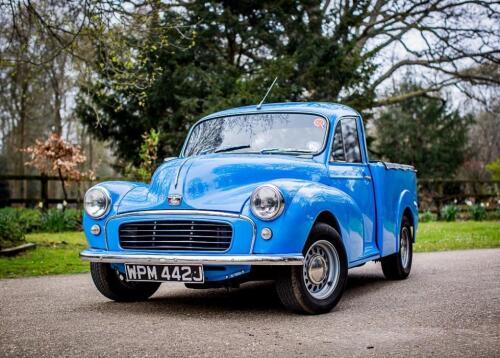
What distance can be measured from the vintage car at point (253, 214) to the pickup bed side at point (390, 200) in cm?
4

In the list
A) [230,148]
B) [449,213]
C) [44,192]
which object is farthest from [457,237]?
[44,192]

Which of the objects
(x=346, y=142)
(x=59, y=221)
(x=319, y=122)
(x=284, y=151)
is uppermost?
(x=319, y=122)

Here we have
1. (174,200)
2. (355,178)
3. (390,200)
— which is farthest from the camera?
(390,200)

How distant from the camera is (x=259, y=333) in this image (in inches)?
184

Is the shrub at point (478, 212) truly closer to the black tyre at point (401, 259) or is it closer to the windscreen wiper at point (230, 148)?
the black tyre at point (401, 259)

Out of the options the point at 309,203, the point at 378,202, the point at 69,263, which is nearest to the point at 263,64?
the point at 69,263

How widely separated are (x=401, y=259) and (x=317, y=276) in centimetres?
282

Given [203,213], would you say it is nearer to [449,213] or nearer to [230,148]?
[230,148]

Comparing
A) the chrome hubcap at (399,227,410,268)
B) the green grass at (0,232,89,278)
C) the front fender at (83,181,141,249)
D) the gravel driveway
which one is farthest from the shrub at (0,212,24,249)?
the chrome hubcap at (399,227,410,268)

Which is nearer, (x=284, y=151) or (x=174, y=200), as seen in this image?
(x=174, y=200)

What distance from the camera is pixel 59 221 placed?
52.5 feet

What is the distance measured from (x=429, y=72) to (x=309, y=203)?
858 inches

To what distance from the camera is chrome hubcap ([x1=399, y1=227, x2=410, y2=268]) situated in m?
8.22

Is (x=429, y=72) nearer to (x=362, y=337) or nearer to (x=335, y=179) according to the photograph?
(x=335, y=179)
